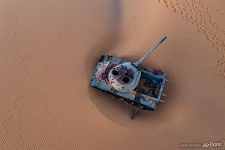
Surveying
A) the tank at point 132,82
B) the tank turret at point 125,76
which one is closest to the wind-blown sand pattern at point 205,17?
the tank at point 132,82

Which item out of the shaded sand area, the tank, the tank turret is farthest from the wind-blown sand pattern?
the tank turret

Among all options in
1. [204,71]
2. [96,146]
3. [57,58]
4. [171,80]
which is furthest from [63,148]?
[204,71]

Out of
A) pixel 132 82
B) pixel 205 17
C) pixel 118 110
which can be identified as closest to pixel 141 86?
A: pixel 132 82

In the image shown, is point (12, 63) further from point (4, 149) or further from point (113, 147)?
point (113, 147)

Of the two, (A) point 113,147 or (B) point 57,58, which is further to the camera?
(B) point 57,58

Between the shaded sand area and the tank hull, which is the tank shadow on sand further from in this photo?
the tank hull

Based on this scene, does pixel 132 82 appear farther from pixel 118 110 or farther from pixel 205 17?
pixel 205 17
